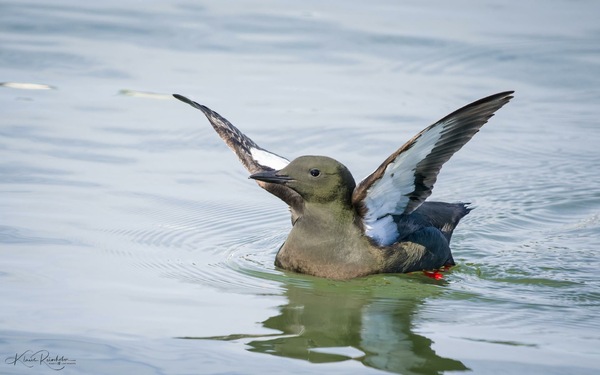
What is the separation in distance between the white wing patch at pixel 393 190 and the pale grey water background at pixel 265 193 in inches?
18.9

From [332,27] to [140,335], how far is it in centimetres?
953

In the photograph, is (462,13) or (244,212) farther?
(462,13)

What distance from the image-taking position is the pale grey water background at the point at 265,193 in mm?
6664

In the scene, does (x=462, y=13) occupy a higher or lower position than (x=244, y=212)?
higher

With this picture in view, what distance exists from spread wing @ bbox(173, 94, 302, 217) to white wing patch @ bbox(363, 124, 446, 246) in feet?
2.41

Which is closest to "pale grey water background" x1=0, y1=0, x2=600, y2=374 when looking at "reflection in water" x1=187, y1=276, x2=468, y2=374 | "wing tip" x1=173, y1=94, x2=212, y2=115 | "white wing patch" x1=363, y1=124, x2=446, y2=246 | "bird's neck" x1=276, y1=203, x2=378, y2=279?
"reflection in water" x1=187, y1=276, x2=468, y2=374

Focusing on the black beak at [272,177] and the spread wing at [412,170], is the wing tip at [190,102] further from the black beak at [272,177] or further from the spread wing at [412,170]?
the spread wing at [412,170]

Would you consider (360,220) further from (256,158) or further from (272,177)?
(256,158)

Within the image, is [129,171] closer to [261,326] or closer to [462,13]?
[261,326]

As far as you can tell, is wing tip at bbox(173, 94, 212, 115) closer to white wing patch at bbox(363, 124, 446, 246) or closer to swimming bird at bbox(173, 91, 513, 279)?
swimming bird at bbox(173, 91, 513, 279)

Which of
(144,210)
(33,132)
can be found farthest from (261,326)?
(33,132)

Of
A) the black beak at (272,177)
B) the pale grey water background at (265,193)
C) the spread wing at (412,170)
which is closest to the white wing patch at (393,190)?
the spread wing at (412,170)

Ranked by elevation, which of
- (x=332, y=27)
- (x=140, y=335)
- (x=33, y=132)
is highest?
(x=332, y=27)

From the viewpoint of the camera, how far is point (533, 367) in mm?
6238
